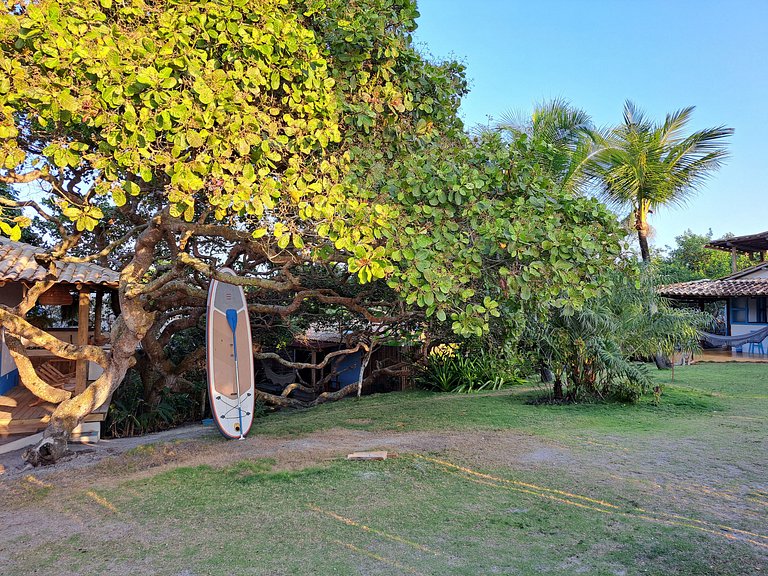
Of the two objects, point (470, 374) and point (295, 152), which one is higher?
point (295, 152)

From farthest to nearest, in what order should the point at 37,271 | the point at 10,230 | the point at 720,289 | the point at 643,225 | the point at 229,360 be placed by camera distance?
the point at 720,289 → the point at 643,225 → the point at 229,360 → the point at 37,271 → the point at 10,230

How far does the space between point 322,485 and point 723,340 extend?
49.1ft

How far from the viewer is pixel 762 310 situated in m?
18.1

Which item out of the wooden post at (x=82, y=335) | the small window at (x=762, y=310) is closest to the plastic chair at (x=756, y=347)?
the small window at (x=762, y=310)

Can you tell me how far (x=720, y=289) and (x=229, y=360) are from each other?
1614cm

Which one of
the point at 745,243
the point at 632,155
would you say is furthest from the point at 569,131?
the point at 745,243

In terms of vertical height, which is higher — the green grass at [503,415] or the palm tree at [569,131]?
the palm tree at [569,131]

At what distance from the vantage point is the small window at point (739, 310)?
18.4 meters

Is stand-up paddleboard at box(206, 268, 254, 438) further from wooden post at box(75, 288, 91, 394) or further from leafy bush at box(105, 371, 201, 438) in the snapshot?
leafy bush at box(105, 371, 201, 438)

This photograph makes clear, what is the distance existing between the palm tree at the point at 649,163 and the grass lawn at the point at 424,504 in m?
6.68

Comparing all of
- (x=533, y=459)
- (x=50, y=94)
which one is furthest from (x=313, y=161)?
(x=533, y=459)

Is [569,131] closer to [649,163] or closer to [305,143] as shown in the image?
[649,163]

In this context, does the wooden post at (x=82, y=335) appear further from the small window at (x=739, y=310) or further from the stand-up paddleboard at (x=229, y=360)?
the small window at (x=739, y=310)

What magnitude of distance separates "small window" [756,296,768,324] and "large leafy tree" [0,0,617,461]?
54.2 feet
